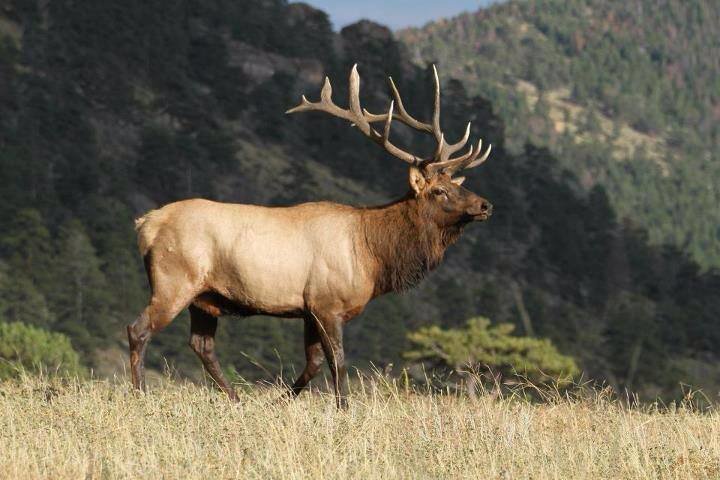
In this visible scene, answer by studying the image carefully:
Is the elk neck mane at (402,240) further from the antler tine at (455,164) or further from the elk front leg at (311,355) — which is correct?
the elk front leg at (311,355)

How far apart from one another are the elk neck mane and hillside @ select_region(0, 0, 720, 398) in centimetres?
4239

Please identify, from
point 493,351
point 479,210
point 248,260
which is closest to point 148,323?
point 248,260

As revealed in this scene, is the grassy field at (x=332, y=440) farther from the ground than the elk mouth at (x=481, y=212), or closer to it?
closer to it

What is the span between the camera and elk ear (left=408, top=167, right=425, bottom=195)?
1071 cm

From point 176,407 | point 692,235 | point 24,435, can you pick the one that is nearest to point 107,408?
point 176,407

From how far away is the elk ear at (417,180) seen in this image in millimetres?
10711

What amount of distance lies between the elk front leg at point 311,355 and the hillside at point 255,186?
42807mm

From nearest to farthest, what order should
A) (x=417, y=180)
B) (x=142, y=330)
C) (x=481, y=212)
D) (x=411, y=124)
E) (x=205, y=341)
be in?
(x=142, y=330) < (x=205, y=341) < (x=481, y=212) < (x=417, y=180) < (x=411, y=124)

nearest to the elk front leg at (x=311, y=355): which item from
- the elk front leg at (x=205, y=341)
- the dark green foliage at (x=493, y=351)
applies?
the elk front leg at (x=205, y=341)

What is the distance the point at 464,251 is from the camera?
9719 centimetres

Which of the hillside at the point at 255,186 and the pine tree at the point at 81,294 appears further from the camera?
the hillside at the point at 255,186

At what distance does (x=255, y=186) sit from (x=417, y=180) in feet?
265

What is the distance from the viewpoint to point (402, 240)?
10523mm

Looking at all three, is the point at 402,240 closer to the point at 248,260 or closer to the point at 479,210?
the point at 479,210
